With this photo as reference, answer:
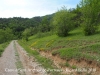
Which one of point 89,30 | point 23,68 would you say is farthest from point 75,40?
point 23,68

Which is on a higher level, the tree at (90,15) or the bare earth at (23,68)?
the tree at (90,15)

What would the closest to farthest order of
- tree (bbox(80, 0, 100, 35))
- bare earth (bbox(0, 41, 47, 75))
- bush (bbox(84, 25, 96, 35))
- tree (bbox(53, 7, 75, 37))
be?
bare earth (bbox(0, 41, 47, 75))
bush (bbox(84, 25, 96, 35))
tree (bbox(80, 0, 100, 35))
tree (bbox(53, 7, 75, 37))

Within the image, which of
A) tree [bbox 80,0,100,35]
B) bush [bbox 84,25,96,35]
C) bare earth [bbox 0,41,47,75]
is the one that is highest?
tree [bbox 80,0,100,35]

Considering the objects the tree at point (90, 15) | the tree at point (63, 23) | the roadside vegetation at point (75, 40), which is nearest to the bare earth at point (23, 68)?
the roadside vegetation at point (75, 40)

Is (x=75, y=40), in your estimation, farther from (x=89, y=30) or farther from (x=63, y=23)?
(x=63, y=23)

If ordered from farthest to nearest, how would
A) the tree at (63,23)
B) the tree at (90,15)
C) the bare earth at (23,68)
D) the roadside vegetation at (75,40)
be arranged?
the tree at (63,23) < the tree at (90,15) < the roadside vegetation at (75,40) < the bare earth at (23,68)

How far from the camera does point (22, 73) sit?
16.9m

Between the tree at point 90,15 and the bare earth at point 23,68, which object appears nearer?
the bare earth at point 23,68

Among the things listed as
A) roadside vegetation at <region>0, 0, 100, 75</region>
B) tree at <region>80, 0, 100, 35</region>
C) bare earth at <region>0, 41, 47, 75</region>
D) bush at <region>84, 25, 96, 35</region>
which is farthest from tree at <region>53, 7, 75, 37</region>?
bare earth at <region>0, 41, 47, 75</region>

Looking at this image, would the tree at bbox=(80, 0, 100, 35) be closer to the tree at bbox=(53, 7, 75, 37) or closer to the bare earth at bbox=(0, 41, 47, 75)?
the tree at bbox=(53, 7, 75, 37)

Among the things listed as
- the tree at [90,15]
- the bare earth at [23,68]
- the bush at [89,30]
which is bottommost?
the bare earth at [23,68]

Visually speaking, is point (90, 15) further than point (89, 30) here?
Yes

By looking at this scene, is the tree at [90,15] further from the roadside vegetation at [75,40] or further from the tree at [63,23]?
the tree at [63,23]

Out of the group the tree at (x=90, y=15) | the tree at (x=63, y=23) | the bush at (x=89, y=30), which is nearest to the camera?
the bush at (x=89, y=30)
